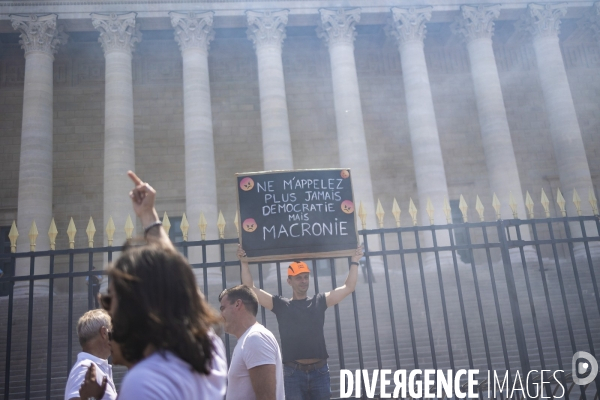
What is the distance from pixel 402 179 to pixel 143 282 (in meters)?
23.4

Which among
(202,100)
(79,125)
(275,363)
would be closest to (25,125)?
(79,125)

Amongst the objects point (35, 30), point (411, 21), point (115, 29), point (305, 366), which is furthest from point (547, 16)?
point (305, 366)

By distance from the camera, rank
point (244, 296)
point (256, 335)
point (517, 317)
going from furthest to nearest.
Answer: point (517, 317)
point (244, 296)
point (256, 335)

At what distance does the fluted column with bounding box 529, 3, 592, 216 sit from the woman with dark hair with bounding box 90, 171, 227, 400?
68.7 ft

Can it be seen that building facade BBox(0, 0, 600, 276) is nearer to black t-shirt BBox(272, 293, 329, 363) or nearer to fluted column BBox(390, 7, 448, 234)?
fluted column BBox(390, 7, 448, 234)

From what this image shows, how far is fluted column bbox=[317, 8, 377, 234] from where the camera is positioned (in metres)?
20.4

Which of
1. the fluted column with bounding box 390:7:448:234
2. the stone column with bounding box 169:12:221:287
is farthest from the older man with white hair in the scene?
the fluted column with bounding box 390:7:448:234

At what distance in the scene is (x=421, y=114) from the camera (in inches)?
846

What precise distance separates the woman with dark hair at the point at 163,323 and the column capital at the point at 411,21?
868 inches

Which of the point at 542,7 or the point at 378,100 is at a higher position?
the point at 542,7

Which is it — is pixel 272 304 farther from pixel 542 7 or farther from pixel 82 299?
pixel 542 7

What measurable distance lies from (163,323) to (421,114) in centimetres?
2058

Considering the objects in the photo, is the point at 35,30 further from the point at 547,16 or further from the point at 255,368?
the point at 255,368

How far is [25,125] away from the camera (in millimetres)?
19812
